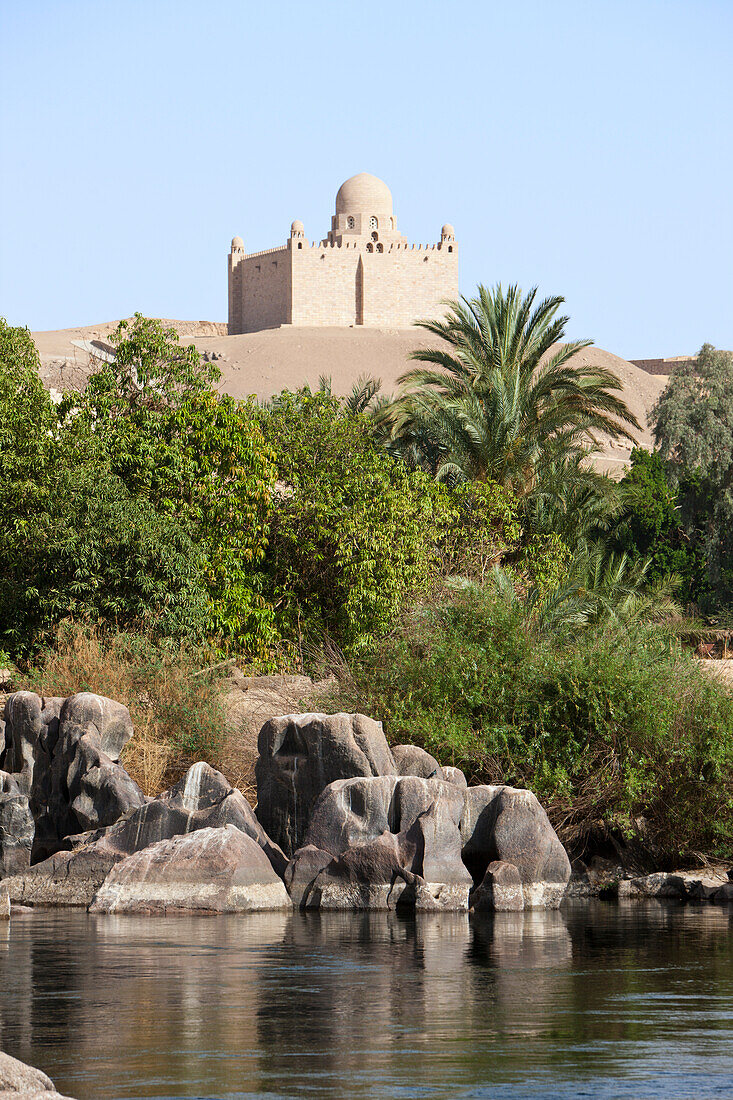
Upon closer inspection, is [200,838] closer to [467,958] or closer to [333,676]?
[467,958]

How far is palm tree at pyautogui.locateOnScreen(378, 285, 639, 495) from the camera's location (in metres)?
25.3

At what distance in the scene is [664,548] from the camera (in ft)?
143

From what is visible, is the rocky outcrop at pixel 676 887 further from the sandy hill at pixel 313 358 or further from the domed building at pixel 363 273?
the domed building at pixel 363 273

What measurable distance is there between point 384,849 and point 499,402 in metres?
12.2

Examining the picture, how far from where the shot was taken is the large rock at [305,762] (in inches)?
607

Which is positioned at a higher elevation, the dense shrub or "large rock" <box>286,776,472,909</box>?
the dense shrub

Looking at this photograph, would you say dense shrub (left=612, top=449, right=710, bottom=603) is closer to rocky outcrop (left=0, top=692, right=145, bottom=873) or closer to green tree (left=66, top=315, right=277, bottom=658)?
green tree (left=66, top=315, right=277, bottom=658)

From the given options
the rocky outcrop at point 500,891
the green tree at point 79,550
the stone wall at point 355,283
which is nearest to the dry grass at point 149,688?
the green tree at point 79,550

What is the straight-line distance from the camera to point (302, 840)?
51.1ft

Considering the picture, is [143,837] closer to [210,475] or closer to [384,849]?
[384,849]

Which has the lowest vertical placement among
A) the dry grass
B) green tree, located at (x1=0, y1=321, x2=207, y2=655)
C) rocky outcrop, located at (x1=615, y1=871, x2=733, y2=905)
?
rocky outcrop, located at (x1=615, y1=871, x2=733, y2=905)

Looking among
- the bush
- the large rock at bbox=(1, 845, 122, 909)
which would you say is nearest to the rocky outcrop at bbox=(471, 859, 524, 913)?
the bush

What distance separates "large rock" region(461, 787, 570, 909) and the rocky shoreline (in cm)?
1

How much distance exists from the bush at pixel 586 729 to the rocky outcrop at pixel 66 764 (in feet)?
11.3
